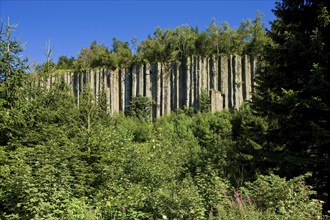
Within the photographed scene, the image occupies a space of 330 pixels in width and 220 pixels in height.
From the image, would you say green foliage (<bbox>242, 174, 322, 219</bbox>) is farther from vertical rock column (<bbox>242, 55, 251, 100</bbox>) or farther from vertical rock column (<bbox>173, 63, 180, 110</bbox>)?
vertical rock column (<bbox>173, 63, 180, 110</bbox>)

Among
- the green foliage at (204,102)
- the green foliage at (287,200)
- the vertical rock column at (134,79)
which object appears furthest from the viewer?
the vertical rock column at (134,79)

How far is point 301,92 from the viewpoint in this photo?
6.31 metres

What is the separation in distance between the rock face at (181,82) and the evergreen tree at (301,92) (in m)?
17.8

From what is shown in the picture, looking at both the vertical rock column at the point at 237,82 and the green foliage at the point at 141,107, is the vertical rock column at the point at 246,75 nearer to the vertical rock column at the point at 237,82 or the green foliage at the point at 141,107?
the vertical rock column at the point at 237,82

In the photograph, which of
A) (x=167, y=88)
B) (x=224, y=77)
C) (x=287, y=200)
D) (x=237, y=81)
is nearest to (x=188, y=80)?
(x=167, y=88)

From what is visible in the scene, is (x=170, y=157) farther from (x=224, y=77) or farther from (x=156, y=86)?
(x=156, y=86)

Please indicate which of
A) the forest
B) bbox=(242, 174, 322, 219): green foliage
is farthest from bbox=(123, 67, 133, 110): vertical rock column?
bbox=(242, 174, 322, 219): green foliage

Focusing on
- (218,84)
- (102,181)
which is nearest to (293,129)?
(102,181)

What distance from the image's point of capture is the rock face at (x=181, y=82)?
27.2 m

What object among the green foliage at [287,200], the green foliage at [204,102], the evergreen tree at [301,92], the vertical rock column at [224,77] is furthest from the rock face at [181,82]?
the green foliage at [287,200]

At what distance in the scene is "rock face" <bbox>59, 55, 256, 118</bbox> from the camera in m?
27.2

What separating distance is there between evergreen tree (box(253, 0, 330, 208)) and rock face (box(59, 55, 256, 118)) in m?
17.8

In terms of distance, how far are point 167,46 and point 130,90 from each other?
615 cm

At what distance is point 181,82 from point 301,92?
2408cm
